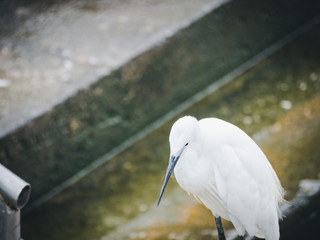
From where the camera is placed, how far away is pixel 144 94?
133 inches

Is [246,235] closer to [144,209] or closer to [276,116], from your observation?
[144,209]

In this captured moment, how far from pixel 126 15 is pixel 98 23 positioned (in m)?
0.24

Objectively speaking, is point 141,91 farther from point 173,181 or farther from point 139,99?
point 173,181

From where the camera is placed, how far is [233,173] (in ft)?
6.64

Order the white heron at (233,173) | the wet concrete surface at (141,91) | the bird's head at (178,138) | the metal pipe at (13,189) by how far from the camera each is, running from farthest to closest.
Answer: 1. the wet concrete surface at (141,91)
2. the white heron at (233,173)
3. the bird's head at (178,138)
4. the metal pipe at (13,189)

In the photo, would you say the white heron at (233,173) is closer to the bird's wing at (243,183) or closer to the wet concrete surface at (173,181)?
the bird's wing at (243,183)

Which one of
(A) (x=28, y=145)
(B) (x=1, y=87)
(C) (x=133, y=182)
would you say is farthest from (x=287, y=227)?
(B) (x=1, y=87)

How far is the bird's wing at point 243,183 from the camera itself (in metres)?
2.03

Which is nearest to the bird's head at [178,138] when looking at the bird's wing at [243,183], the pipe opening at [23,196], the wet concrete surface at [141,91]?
the bird's wing at [243,183]

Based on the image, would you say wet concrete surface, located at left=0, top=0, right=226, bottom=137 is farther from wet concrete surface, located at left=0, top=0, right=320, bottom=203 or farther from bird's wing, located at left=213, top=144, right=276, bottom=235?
bird's wing, located at left=213, top=144, right=276, bottom=235

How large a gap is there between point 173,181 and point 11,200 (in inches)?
68.0

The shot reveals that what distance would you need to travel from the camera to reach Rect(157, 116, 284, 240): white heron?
2031 mm

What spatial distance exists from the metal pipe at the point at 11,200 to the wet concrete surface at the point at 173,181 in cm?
121

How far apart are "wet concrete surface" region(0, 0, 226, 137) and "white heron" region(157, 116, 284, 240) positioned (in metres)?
1.27
